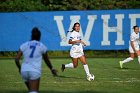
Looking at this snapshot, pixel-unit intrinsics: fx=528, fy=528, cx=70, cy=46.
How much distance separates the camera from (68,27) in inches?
1284

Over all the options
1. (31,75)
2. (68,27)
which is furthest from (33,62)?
(68,27)

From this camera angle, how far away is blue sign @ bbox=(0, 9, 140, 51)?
106 ft

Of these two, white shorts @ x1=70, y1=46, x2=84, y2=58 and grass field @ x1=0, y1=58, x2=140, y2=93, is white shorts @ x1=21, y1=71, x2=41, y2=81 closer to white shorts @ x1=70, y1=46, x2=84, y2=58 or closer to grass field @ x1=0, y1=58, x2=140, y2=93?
grass field @ x1=0, y1=58, x2=140, y2=93

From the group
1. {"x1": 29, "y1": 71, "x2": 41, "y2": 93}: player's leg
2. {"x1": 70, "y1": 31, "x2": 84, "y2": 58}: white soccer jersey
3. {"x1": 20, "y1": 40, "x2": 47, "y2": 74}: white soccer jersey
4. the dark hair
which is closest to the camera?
{"x1": 29, "y1": 71, "x2": 41, "y2": 93}: player's leg

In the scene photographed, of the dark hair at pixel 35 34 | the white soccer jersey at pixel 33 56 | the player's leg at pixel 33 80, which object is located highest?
the dark hair at pixel 35 34

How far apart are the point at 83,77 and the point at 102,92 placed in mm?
4446

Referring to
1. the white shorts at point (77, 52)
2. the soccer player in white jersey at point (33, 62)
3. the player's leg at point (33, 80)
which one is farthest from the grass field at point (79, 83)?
the player's leg at point (33, 80)

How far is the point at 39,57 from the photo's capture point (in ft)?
36.8

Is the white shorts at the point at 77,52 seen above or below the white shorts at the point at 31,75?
below

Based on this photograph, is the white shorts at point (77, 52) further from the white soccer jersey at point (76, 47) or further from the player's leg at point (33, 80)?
the player's leg at point (33, 80)

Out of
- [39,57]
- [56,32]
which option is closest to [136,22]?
[56,32]

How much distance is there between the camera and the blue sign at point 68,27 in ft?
106

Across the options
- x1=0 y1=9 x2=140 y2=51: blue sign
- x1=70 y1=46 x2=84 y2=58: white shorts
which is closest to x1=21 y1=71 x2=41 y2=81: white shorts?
x1=70 y1=46 x2=84 y2=58: white shorts

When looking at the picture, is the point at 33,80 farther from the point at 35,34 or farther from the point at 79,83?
the point at 79,83
